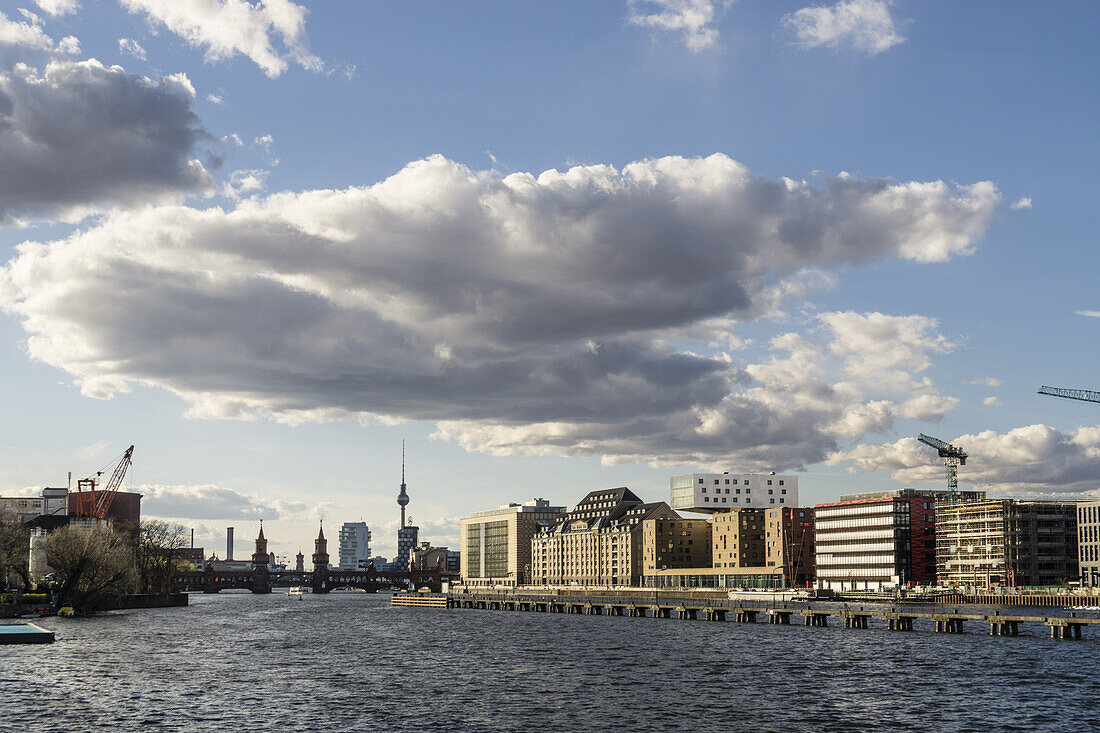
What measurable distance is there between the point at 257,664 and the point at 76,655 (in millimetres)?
17355

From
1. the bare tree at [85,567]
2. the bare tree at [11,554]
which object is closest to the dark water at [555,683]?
the bare tree at [85,567]

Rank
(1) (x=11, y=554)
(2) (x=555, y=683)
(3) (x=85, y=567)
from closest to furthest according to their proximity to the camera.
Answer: (2) (x=555, y=683), (3) (x=85, y=567), (1) (x=11, y=554)

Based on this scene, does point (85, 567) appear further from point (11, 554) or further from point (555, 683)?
point (555, 683)

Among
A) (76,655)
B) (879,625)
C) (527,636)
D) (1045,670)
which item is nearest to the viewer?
(1045,670)

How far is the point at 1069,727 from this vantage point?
224 ft

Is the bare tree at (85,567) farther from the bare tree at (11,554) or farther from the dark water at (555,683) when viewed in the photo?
the dark water at (555,683)

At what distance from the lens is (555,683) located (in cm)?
9131

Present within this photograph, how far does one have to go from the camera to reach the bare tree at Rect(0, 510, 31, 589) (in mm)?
172000

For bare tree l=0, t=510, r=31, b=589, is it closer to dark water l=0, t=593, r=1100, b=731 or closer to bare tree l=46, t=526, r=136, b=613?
bare tree l=46, t=526, r=136, b=613

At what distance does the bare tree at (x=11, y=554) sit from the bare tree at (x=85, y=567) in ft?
16.0

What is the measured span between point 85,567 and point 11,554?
41.0 ft

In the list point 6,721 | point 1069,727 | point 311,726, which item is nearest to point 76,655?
point 6,721

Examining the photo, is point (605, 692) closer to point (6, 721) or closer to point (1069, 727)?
point (1069, 727)

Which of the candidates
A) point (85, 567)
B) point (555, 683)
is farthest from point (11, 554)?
point (555, 683)
